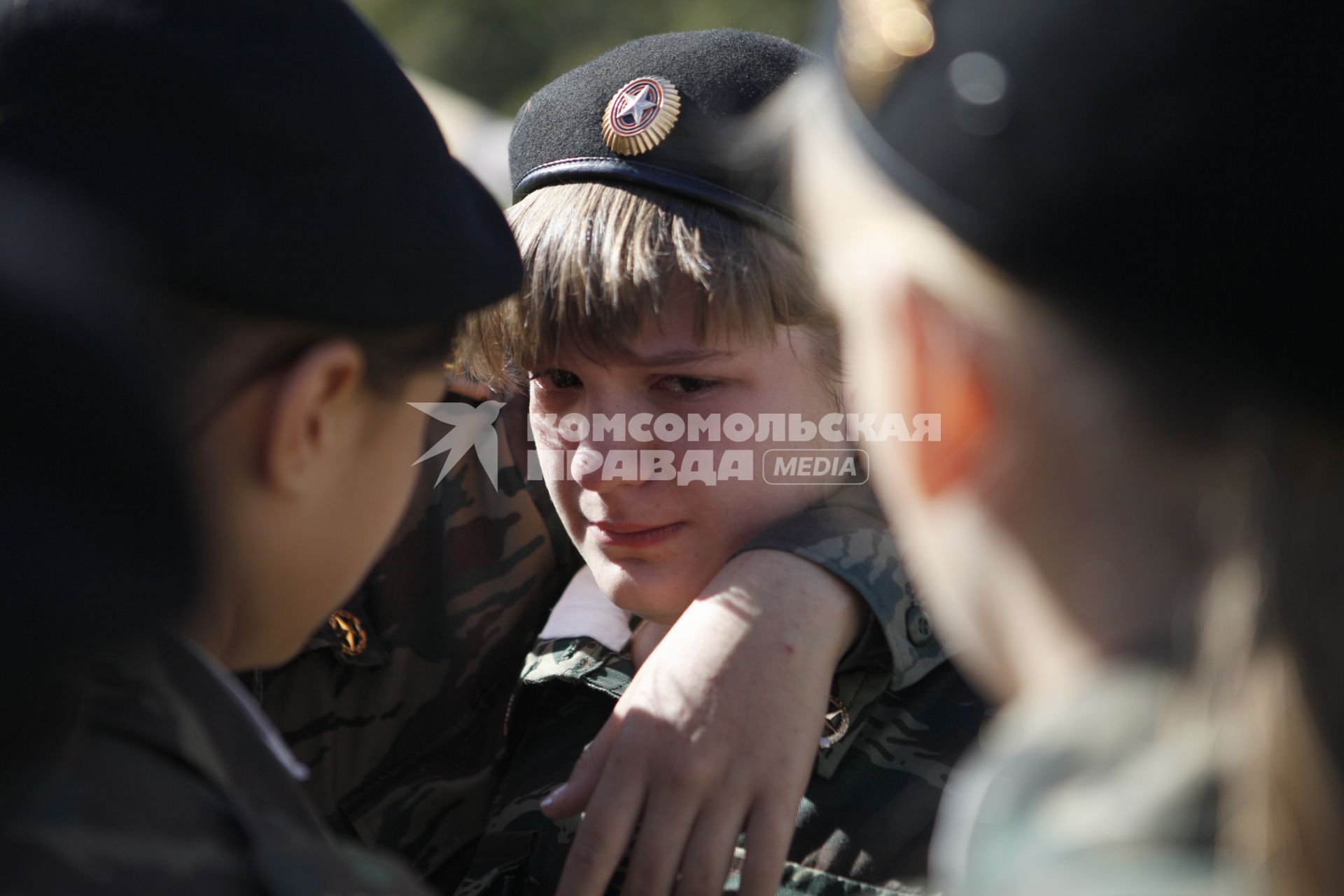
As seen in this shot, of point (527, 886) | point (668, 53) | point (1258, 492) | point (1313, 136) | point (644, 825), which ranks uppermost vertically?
point (668, 53)

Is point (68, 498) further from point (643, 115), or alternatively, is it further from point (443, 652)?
point (443, 652)

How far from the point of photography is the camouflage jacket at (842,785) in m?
1.55

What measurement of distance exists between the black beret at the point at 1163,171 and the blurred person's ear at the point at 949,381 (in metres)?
0.07

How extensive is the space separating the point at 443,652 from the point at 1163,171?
5.24 ft

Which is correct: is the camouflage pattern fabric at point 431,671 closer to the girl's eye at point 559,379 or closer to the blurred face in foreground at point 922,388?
the girl's eye at point 559,379

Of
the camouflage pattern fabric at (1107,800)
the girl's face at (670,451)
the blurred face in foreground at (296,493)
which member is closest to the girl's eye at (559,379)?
the girl's face at (670,451)

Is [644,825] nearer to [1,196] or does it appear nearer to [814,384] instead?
[814,384]

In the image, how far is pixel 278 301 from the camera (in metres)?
0.94

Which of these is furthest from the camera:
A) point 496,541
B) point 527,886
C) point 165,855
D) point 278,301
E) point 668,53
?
point 496,541

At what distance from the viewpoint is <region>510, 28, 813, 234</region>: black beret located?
1751 millimetres

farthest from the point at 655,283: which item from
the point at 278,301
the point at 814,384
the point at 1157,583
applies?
the point at 1157,583

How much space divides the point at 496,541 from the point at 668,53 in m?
0.89

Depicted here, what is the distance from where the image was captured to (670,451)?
174 centimetres

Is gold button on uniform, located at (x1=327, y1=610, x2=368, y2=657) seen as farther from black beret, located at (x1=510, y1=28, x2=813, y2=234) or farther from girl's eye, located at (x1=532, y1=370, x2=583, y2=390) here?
black beret, located at (x1=510, y1=28, x2=813, y2=234)
